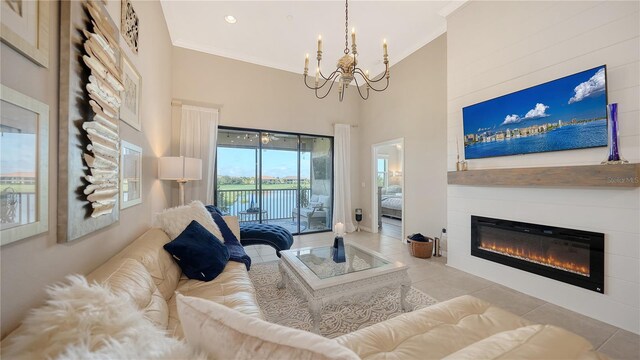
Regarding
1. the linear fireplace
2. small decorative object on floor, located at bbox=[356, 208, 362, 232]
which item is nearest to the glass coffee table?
the linear fireplace

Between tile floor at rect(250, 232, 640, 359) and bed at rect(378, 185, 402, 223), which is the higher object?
bed at rect(378, 185, 402, 223)

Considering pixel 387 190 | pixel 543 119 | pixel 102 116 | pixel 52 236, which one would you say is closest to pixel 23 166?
pixel 52 236

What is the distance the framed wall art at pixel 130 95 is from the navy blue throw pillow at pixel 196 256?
40.1 inches

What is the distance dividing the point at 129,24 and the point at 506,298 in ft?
14.1

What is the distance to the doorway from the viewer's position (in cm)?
523

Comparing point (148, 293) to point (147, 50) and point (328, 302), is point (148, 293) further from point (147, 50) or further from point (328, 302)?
point (147, 50)

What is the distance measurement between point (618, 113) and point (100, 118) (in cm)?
374

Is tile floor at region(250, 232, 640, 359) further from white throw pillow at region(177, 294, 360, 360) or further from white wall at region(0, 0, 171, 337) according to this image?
white throw pillow at region(177, 294, 360, 360)

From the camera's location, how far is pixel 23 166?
84 cm

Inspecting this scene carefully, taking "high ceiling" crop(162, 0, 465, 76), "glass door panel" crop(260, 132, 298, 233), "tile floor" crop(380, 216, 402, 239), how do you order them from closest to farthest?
1. "high ceiling" crop(162, 0, 465, 76)
2. "glass door panel" crop(260, 132, 298, 233)
3. "tile floor" crop(380, 216, 402, 239)

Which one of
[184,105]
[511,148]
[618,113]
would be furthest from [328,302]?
[184,105]

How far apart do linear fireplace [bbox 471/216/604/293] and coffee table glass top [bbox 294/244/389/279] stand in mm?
1555

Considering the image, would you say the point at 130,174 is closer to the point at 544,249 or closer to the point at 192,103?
the point at 192,103

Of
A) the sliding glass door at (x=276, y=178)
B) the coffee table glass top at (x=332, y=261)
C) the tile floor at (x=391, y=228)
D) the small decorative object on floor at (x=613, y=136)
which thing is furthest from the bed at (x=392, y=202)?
the small decorative object on floor at (x=613, y=136)
